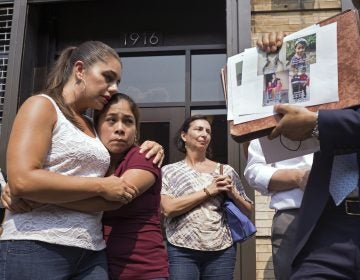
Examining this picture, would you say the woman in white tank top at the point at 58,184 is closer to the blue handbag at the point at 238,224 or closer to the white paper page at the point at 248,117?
the white paper page at the point at 248,117

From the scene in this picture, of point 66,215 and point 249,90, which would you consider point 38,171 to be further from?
point 249,90

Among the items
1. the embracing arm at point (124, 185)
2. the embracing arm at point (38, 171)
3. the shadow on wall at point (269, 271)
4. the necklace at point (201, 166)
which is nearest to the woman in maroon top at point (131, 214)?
the embracing arm at point (124, 185)

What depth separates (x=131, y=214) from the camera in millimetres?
1891

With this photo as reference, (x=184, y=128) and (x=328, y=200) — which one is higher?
(x=184, y=128)

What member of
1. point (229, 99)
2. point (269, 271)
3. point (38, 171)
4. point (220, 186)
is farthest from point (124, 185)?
point (269, 271)

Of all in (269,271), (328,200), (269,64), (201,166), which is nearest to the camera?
(328,200)

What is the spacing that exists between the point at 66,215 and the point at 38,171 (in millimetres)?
221

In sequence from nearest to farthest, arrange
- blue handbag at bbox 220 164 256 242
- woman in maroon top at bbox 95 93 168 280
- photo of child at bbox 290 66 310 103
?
photo of child at bbox 290 66 310 103 → woman in maroon top at bbox 95 93 168 280 → blue handbag at bbox 220 164 256 242

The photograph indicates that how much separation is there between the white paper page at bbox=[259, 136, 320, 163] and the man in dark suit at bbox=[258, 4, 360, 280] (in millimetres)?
76

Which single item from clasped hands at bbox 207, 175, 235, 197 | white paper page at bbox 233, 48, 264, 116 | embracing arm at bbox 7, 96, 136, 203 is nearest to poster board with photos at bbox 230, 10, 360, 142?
white paper page at bbox 233, 48, 264, 116

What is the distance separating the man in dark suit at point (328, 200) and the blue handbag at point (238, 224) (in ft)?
4.85

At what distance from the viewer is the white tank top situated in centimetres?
163

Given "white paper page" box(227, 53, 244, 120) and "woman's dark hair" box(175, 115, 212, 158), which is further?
"woman's dark hair" box(175, 115, 212, 158)

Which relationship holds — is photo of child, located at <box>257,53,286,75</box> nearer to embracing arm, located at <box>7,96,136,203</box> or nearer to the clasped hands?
embracing arm, located at <box>7,96,136,203</box>
